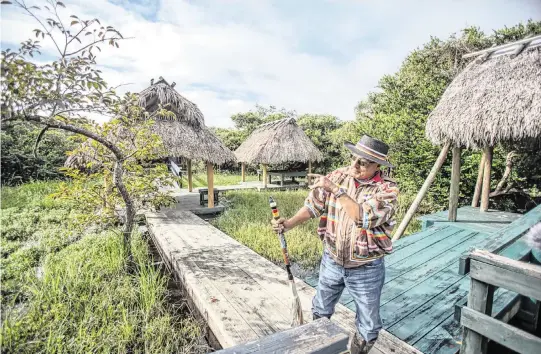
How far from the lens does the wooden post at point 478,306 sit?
162cm

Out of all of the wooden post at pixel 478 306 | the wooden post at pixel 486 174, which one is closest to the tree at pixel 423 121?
the wooden post at pixel 486 174

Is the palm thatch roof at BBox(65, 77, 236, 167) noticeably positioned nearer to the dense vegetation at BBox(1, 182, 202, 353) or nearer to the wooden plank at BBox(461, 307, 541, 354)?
the dense vegetation at BBox(1, 182, 202, 353)

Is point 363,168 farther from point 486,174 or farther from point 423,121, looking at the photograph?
point 423,121

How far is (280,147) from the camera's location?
12.0m

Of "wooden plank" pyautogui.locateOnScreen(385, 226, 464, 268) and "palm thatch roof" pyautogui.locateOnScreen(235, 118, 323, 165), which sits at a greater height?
"palm thatch roof" pyautogui.locateOnScreen(235, 118, 323, 165)

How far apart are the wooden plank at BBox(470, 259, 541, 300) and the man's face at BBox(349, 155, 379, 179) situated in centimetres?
77

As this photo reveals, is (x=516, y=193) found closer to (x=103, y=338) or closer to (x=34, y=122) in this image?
(x=103, y=338)

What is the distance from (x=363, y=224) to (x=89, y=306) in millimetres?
2731

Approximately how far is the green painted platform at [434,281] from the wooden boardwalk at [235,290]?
1.15 feet

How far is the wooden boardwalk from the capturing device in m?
2.18

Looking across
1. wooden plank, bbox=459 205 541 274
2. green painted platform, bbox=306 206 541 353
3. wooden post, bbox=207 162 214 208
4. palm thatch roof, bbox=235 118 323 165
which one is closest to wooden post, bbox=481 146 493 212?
green painted platform, bbox=306 206 541 353

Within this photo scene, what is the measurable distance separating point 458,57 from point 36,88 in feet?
43.6

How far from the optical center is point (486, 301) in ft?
5.33

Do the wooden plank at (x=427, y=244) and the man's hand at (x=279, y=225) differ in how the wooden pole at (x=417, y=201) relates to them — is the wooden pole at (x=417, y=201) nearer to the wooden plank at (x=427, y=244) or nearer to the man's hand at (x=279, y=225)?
the wooden plank at (x=427, y=244)
